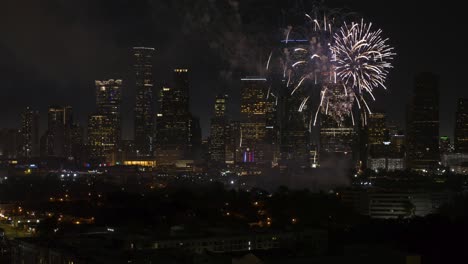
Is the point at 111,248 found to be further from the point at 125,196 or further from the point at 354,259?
the point at 125,196

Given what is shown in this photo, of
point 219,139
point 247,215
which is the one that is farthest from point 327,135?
point 247,215

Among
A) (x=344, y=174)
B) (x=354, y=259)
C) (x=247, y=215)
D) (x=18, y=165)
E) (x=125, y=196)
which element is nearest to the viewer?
(x=354, y=259)

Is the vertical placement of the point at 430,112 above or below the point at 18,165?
above

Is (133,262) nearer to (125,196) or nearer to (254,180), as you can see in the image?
(125,196)

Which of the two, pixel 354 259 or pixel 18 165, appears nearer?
pixel 354 259

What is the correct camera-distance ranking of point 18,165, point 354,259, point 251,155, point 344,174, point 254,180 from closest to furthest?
1. point 354,259
2. point 344,174
3. point 254,180
4. point 251,155
5. point 18,165

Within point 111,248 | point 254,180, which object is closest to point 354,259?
point 111,248

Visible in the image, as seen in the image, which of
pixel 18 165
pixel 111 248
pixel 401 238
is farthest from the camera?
pixel 18 165

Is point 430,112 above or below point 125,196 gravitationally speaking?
above

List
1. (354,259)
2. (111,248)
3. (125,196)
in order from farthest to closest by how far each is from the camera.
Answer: (125,196), (111,248), (354,259)
